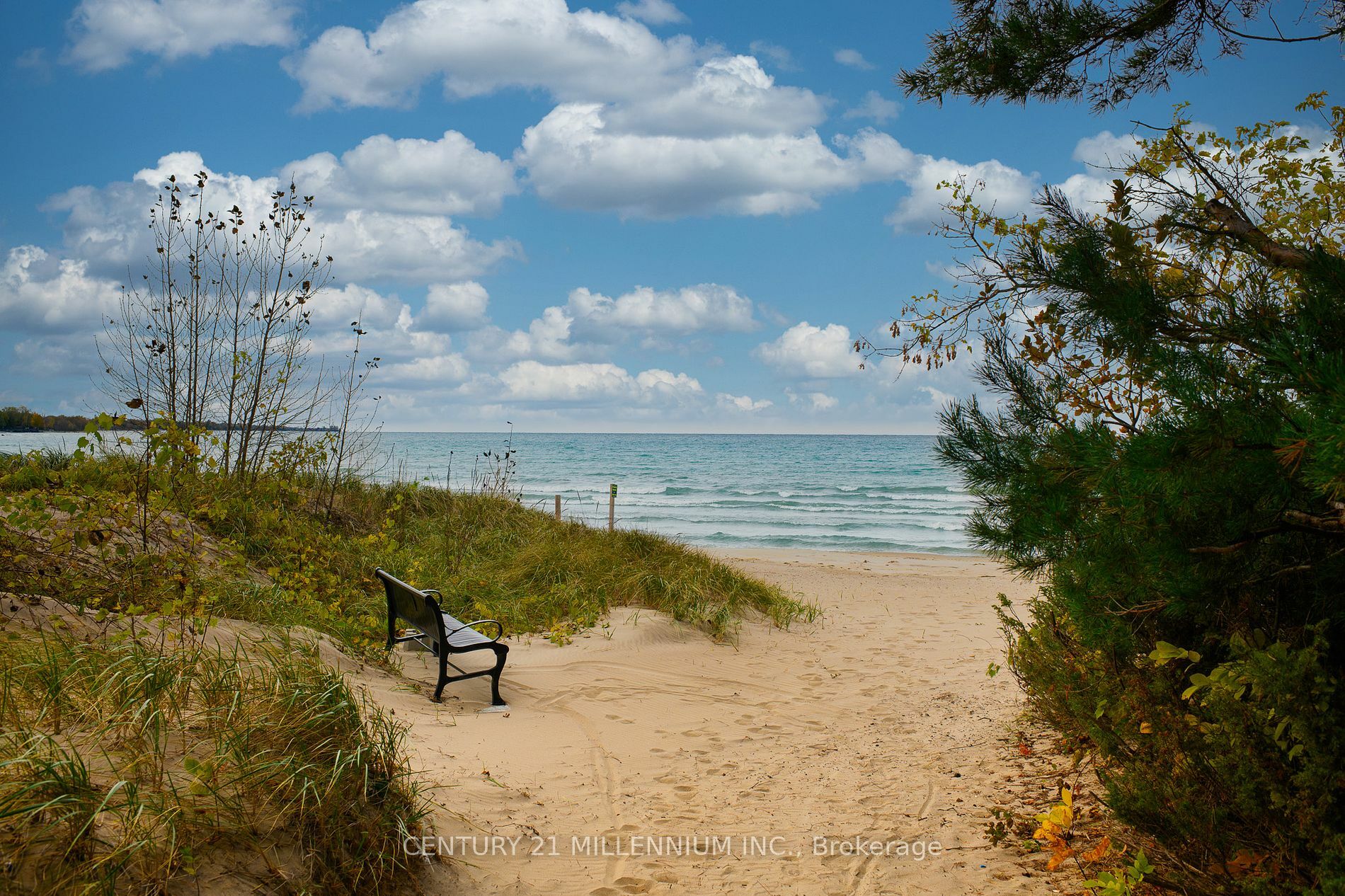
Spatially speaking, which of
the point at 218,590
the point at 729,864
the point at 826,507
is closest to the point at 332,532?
the point at 218,590

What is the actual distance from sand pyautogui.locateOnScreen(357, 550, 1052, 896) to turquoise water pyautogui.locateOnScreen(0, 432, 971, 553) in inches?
64.6

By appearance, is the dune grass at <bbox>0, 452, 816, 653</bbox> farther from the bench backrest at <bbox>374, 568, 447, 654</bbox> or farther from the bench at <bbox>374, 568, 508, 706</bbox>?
the bench at <bbox>374, 568, 508, 706</bbox>

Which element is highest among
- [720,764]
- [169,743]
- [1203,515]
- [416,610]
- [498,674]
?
[1203,515]

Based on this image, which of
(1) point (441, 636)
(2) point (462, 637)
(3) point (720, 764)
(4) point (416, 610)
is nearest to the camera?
(3) point (720, 764)

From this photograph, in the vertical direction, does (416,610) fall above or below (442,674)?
above

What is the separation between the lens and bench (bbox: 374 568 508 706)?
5.66m

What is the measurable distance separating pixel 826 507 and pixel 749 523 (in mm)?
4795

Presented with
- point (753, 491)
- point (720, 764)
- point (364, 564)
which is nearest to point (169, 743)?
point (720, 764)

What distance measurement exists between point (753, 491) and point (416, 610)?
30779 millimetres

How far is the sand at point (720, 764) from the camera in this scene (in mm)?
3477

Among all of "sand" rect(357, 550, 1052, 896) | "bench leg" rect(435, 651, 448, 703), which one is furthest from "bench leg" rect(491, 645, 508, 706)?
"bench leg" rect(435, 651, 448, 703)

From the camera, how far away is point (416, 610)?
613 centimetres

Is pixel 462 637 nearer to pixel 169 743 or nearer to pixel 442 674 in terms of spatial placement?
pixel 442 674

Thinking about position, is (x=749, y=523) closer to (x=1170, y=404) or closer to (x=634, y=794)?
(x=634, y=794)
